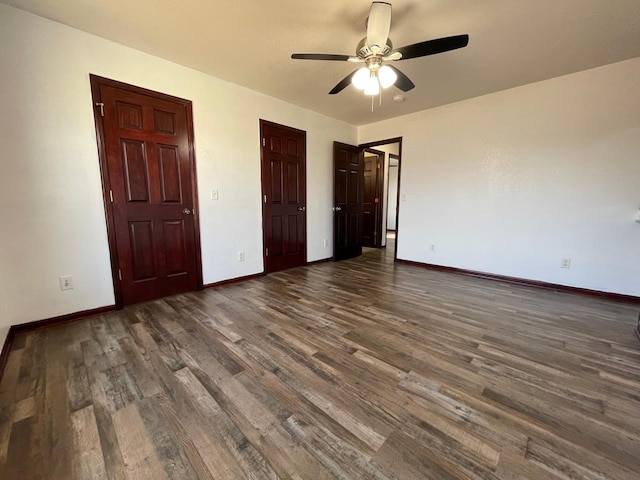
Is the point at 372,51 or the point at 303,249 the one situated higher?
the point at 372,51

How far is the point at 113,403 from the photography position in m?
1.34

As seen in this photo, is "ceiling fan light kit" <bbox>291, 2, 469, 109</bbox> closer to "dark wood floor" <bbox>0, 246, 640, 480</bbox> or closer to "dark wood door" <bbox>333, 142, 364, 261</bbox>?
"dark wood floor" <bbox>0, 246, 640, 480</bbox>

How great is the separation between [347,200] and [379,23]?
3159 mm

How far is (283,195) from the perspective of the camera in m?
3.86

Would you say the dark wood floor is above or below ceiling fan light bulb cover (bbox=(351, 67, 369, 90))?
below

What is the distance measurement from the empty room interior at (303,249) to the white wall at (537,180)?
23mm

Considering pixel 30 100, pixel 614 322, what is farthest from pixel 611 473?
pixel 30 100

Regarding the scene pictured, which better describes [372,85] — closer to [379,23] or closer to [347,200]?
[379,23]

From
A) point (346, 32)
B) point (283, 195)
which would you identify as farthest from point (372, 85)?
point (283, 195)

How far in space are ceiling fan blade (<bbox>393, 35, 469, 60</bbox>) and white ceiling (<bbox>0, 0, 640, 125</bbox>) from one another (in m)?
0.33

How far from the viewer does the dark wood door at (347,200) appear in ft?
15.0

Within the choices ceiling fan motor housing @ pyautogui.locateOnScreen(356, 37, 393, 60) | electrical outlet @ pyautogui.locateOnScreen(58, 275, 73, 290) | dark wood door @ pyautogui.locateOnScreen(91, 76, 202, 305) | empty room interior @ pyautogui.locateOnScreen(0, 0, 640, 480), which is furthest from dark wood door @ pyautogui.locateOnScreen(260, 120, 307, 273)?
electrical outlet @ pyautogui.locateOnScreen(58, 275, 73, 290)

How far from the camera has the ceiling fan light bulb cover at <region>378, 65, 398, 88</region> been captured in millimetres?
1967

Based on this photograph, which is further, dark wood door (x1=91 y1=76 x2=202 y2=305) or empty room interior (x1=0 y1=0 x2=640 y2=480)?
dark wood door (x1=91 y1=76 x2=202 y2=305)
